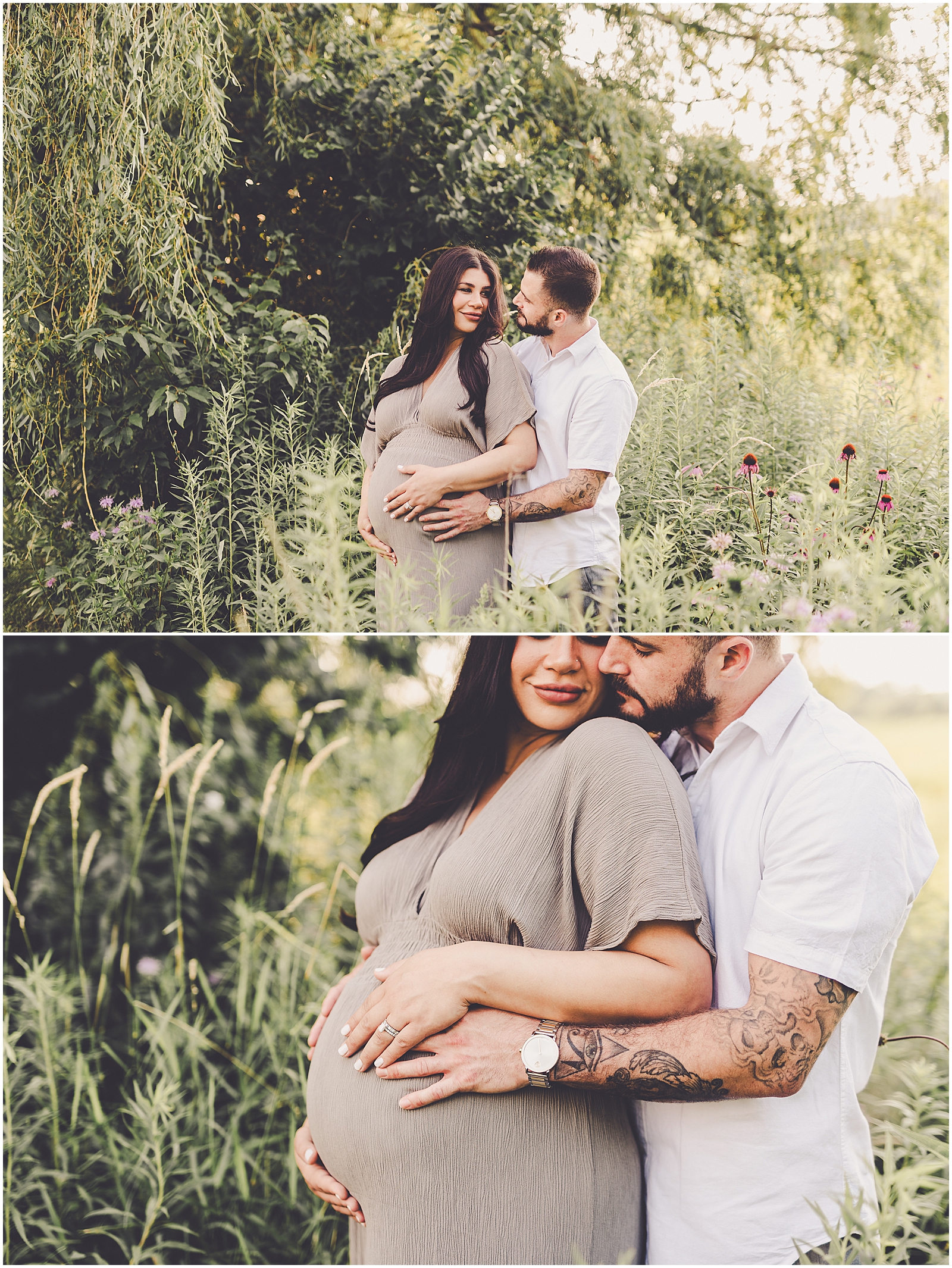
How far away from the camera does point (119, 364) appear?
8.79ft

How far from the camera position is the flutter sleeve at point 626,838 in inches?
51.2

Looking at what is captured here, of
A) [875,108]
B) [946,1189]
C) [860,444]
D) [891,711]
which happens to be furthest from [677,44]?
[946,1189]

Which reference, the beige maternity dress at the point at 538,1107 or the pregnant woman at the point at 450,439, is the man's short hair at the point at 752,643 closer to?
the beige maternity dress at the point at 538,1107

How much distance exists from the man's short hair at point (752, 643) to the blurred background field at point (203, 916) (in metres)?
0.63

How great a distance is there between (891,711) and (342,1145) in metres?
1.82

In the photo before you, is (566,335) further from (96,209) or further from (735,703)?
(96,209)

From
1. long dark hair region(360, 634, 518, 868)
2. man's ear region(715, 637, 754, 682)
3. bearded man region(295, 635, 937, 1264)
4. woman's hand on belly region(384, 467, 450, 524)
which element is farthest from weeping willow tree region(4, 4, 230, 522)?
bearded man region(295, 635, 937, 1264)

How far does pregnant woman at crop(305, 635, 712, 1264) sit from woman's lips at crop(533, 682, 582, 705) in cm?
1

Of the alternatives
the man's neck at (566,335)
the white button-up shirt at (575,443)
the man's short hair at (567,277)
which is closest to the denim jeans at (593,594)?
the white button-up shirt at (575,443)

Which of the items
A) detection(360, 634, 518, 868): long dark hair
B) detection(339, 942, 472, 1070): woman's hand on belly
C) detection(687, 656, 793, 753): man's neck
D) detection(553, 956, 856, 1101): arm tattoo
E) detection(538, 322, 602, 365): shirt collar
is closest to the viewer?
detection(553, 956, 856, 1101): arm tattoo

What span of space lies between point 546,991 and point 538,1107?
24 cm

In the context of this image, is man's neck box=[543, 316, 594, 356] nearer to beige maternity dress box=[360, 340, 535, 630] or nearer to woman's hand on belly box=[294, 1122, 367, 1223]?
beige maternity dress box=[360, 340, 535, 630]

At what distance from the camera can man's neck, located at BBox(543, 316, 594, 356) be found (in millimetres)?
2209

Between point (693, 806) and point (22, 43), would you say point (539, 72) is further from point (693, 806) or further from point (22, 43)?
point (693, 806)
